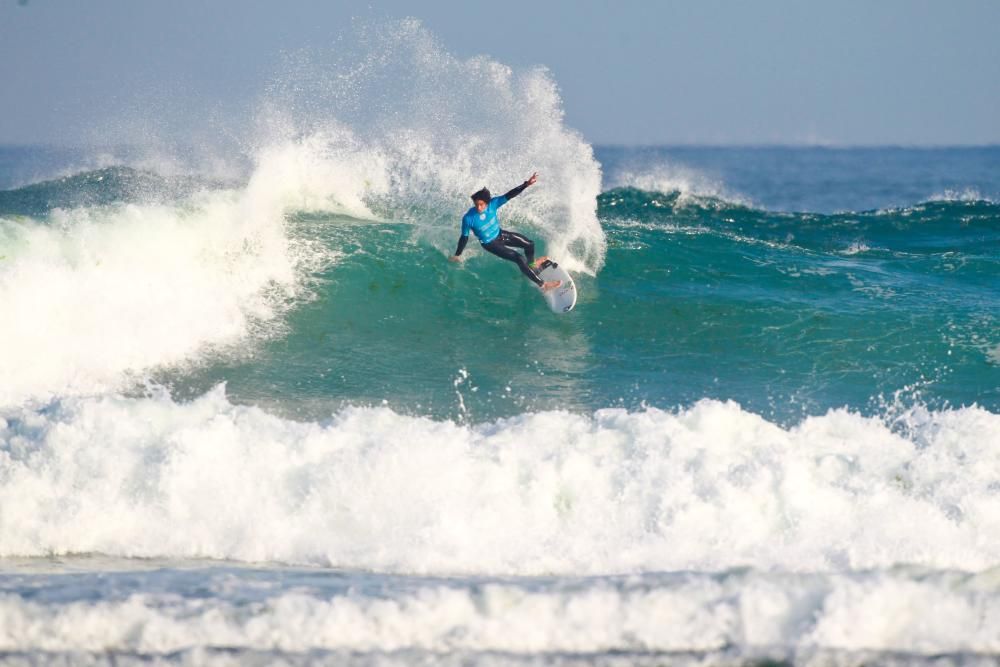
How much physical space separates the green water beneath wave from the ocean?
5 centimetres

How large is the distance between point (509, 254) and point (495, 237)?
251 mm

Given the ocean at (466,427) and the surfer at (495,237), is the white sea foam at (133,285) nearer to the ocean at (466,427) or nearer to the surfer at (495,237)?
the ocean at (466,427)

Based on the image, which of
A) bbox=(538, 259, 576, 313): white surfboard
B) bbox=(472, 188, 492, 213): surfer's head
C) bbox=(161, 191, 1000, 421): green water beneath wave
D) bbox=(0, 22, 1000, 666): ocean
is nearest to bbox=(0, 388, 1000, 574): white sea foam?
bbox=(0, 22, 1000, 666): ocean

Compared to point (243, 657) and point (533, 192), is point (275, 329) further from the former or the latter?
point (243, 657)

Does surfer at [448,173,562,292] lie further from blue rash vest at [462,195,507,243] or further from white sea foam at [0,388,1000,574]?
white sea foam at [0,388,1000,574]

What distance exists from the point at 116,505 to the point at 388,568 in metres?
2.04

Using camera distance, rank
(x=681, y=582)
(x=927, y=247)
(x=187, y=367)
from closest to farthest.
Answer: (x=681, y=582) → (x=187, y=367) → (x=927, y=247)

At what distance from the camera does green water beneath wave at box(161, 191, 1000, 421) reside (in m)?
9.28

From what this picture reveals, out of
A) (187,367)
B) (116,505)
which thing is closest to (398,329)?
(187,367)

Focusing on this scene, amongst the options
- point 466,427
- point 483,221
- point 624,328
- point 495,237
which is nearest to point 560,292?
point 624,328

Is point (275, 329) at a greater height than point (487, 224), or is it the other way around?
point (487, 224)

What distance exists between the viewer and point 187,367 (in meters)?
9.73

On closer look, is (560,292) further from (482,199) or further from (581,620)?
(581,620)

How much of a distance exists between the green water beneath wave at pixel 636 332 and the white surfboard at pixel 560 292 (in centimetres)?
16
